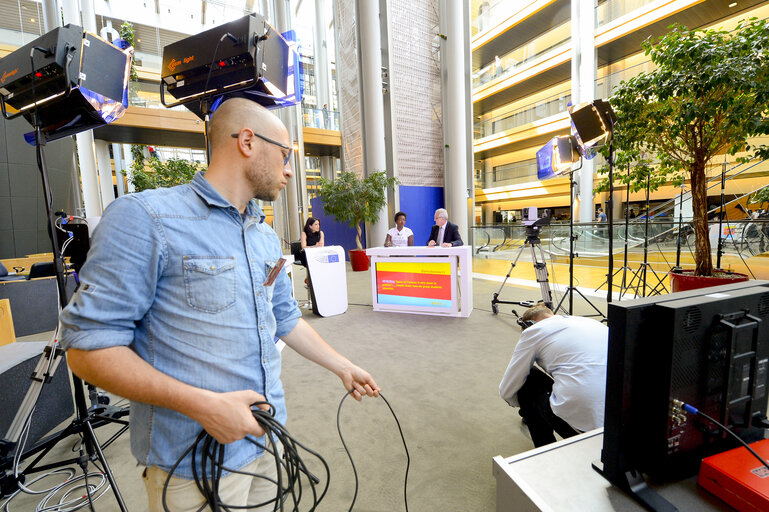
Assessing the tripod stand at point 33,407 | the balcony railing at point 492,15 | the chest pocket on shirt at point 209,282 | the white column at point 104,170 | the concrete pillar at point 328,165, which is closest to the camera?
the chest pocket on shirt at point 209,282

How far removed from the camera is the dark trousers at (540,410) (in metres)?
1.75

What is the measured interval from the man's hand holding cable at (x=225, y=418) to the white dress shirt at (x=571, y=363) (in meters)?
1.48

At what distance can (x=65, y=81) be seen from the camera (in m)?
1.53

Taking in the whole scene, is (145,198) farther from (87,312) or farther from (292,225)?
(292,225)

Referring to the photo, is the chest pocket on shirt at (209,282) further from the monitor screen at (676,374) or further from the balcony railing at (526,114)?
the balcony railing at (526,114)

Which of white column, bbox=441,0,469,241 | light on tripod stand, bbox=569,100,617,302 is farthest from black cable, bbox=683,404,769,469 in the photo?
white column, bbox=441,0,469,241

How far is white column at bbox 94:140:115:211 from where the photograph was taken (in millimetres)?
11241

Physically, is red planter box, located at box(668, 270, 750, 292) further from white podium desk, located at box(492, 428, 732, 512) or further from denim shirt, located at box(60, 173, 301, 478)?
denim shirt, located at box(60, 173, 301, 478)

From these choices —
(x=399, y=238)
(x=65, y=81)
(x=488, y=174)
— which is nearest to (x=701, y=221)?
(x=399, y=238)

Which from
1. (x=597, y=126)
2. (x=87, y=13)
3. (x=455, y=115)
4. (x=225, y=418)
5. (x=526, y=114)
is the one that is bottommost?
(x=225, y=418)

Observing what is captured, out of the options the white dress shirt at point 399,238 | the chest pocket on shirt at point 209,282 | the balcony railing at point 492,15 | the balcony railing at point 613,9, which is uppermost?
the balcony railing at point 492,15

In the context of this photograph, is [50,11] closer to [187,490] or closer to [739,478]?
[187,490]

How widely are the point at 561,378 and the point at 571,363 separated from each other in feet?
0.29

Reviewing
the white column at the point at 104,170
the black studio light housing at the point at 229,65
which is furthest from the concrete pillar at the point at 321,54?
the black studio light housing at the point at 229,65
